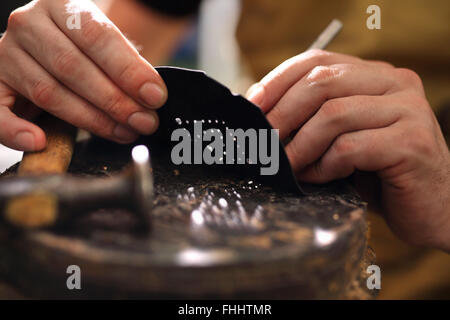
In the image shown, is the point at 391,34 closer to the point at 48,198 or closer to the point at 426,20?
the point at 426,20

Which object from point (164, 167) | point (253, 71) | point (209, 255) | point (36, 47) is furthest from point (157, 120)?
point (253, 71)

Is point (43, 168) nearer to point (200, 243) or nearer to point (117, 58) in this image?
point (117, 58)

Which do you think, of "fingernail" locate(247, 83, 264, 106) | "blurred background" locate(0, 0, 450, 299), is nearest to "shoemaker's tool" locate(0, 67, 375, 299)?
"fingernail" locate(247, 83, 264, 106)

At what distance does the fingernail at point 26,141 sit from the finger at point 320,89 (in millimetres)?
426

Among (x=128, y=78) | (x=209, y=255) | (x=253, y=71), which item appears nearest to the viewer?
(x=209, y=255)

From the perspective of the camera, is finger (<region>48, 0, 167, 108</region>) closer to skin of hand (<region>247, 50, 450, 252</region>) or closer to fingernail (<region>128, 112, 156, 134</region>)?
fingernail (<region>128, 112, 156, 134</region>)

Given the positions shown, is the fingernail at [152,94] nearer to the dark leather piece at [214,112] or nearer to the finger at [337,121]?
the dark leather piece at [214,112]

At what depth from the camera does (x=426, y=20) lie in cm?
122

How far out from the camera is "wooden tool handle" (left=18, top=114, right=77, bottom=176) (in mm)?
628

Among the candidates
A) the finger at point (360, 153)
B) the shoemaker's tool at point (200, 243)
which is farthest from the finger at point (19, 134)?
the finger at point (360, 153)

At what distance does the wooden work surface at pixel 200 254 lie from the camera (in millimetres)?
410
